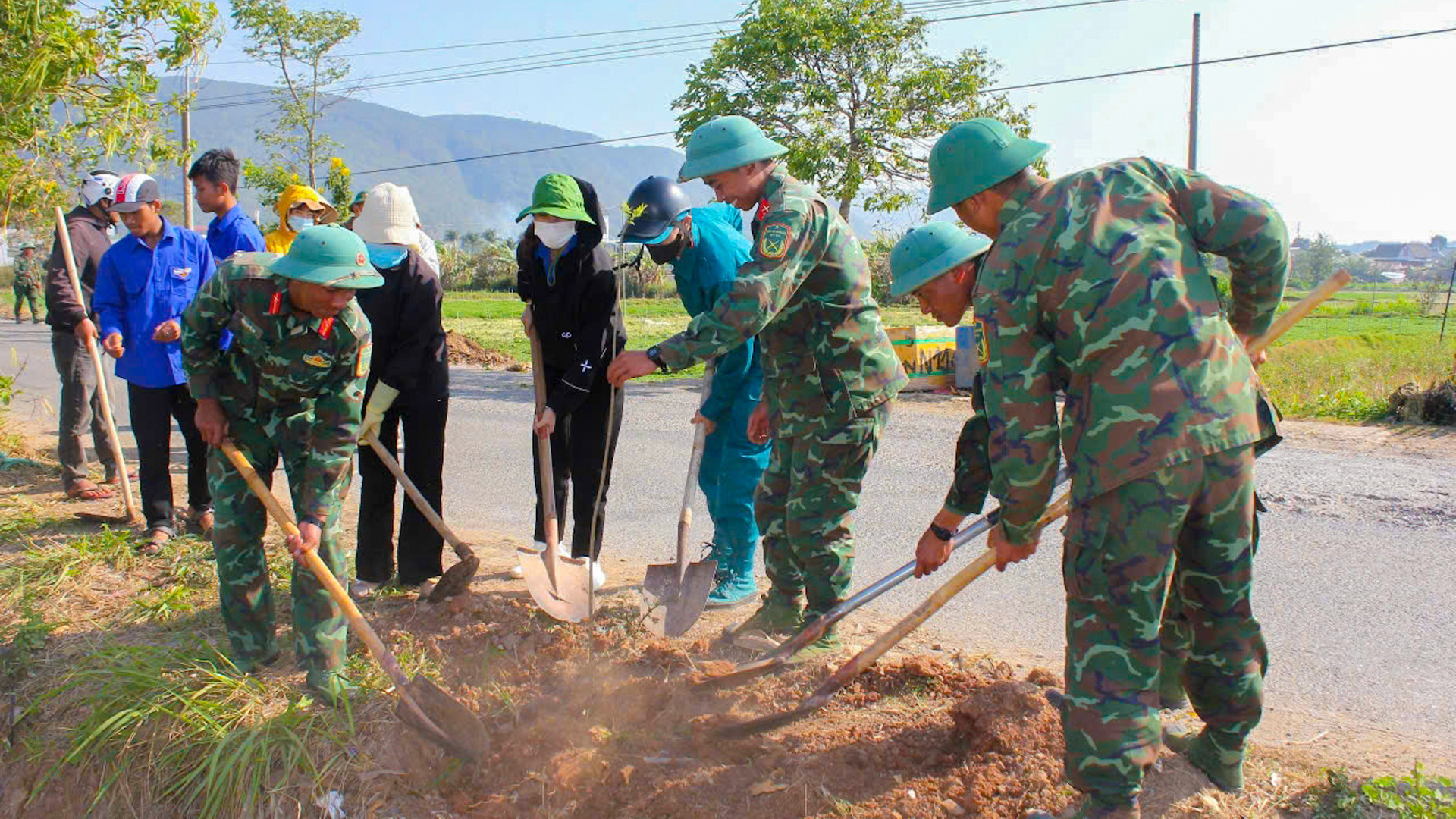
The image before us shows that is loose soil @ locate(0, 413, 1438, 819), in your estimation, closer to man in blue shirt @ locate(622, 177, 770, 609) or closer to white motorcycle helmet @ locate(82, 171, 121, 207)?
man in blue shirt @ locate(622, 177, 770, 609)

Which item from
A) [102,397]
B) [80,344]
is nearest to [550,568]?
[102,397]

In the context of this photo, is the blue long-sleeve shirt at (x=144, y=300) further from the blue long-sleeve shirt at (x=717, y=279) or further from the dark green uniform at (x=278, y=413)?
the blue long-sleeve shirt at (x=717, y=279)

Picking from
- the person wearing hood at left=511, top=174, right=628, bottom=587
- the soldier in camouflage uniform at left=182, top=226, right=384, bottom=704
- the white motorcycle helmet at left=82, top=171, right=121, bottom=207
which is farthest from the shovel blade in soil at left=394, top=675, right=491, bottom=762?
the white motorcycle helmet at left=82, top=171, right=121, bottom=207

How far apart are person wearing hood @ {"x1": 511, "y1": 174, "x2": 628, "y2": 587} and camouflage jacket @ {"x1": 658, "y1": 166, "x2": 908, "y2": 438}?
0.89m

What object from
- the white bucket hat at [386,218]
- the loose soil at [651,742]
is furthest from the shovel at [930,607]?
the white bucket hat at [386,218]

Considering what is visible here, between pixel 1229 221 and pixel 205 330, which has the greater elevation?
pixel 1229 221

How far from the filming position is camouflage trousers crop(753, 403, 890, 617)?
3.62 m

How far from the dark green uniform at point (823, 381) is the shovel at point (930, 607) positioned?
63 cm

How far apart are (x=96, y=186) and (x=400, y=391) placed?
310 cm

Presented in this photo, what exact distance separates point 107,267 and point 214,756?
3239mm

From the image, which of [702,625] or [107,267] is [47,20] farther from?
[702,625]

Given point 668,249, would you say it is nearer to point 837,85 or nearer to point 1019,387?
point 1019,387

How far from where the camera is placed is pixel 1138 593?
2395 mm

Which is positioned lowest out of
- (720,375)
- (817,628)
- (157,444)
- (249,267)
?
(817,628)
